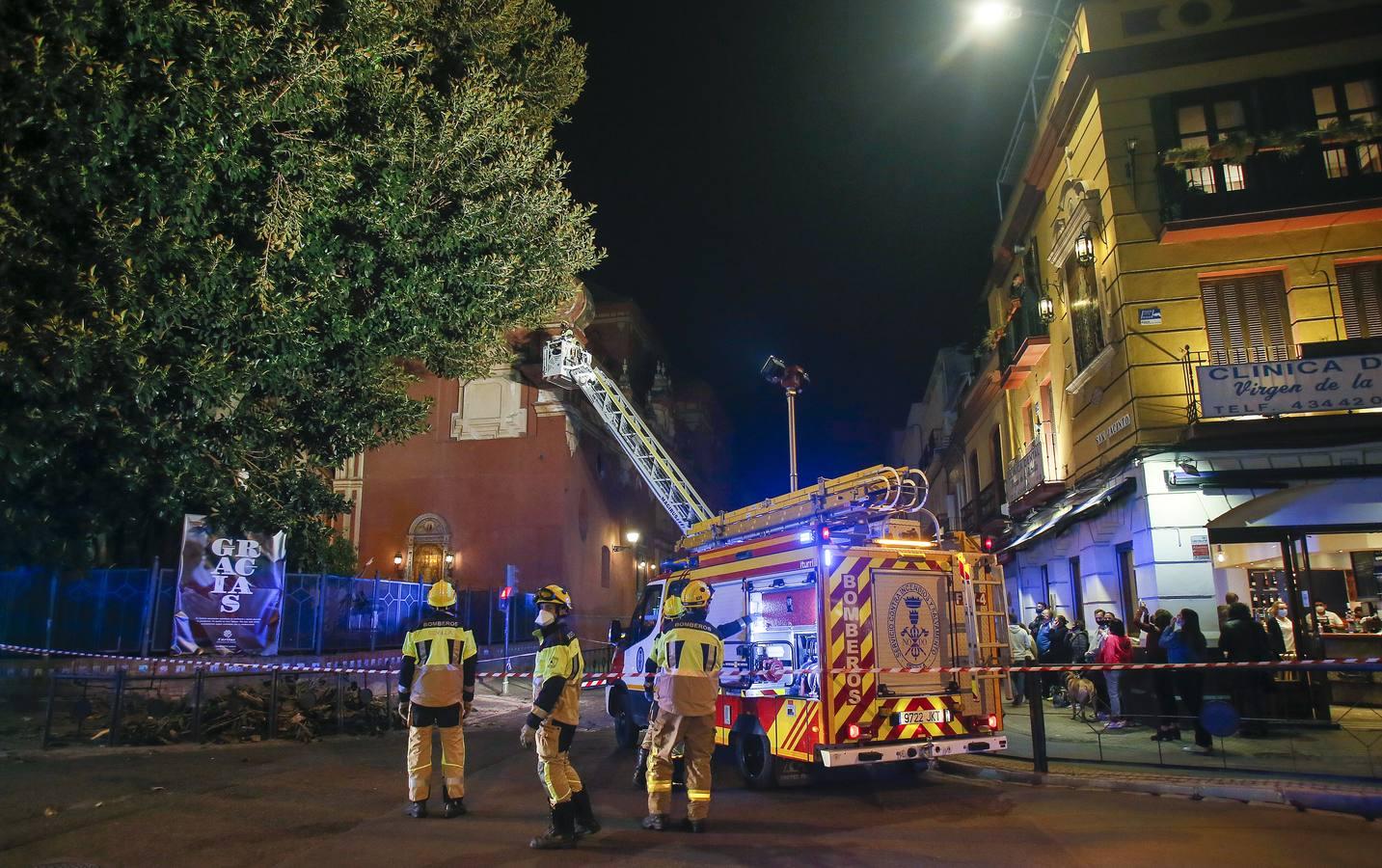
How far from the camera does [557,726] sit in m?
6.84

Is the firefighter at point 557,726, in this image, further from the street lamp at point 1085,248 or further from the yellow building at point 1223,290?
the street lamp at point 1085,248

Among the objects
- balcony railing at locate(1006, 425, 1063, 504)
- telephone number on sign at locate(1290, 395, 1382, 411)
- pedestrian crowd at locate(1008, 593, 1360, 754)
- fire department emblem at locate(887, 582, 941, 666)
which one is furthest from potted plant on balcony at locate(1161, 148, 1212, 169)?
fire department emblem at locate(887, 582, 941, 666)

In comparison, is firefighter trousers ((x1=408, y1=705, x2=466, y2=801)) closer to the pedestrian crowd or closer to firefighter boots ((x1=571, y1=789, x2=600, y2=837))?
firefighter boots ((x1=571, y1=789, x2=600, y2=837))

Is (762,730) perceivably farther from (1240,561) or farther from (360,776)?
(1240,561)

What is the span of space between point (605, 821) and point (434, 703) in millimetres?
1710

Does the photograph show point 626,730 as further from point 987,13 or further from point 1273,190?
point 1273,190

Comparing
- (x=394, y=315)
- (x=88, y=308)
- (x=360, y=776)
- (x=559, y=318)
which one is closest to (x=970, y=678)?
(x=360, y=776)

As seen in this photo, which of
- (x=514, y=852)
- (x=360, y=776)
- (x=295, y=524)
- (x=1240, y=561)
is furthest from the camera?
(x=1240, y=561)

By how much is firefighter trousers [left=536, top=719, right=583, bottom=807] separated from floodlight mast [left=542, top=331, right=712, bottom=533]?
18.0m

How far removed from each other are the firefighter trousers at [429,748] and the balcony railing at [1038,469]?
42.6 feet

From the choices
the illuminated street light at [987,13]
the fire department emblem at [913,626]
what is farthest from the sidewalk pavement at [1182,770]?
the illuminated street light at [987,13]

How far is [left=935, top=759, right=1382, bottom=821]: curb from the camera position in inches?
283

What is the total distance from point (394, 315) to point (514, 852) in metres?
6.92

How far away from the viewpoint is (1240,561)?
13180 millimetres
